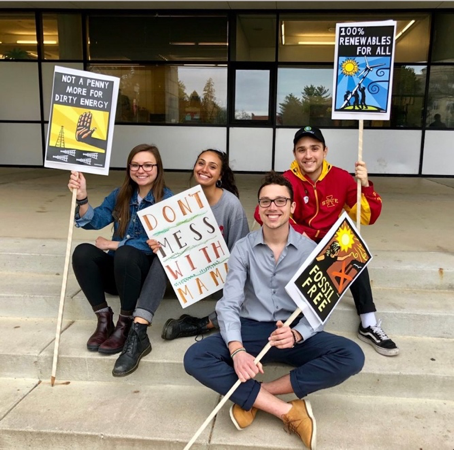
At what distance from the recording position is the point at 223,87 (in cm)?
881

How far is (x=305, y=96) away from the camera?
877cm

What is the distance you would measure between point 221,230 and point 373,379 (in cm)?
132

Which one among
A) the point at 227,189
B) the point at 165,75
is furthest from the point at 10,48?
the point at 227,189

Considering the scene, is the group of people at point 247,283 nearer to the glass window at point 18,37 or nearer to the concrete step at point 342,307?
the concrete step at point 342,307

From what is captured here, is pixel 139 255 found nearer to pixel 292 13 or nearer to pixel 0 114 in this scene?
Result: pixel 292 13

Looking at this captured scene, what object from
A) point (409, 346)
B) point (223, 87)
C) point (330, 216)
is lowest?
point (409, 346)

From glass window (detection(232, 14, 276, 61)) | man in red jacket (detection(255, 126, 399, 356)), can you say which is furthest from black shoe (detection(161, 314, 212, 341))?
glass window (detection(232, 14, 276, 61))

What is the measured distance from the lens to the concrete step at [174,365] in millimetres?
2672

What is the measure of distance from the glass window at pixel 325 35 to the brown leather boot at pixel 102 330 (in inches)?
276

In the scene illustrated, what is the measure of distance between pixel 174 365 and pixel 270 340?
768mm

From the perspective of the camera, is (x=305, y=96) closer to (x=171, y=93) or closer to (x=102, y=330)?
(x=171, y=93)

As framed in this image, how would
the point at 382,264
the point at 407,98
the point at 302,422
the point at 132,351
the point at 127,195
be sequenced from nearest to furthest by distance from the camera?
the point at 302,422 → the point at 132,351 → the point at 127,195 → the point at 382,264 → the point at 407,98

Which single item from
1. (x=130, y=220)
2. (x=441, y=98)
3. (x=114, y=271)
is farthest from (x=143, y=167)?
(x=441, y=98)

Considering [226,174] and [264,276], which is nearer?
[264,276]
